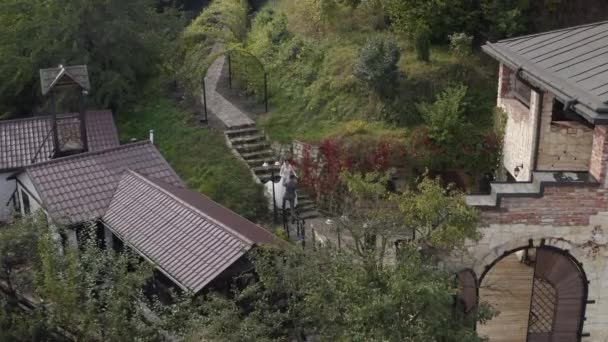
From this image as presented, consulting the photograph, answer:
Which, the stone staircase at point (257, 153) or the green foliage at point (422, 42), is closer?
the stone staircase at point (257, 153)

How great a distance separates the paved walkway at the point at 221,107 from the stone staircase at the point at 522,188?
10.5m

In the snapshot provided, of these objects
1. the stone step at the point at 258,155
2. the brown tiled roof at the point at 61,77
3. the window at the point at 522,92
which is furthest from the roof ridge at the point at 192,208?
the window at the point at 522,92

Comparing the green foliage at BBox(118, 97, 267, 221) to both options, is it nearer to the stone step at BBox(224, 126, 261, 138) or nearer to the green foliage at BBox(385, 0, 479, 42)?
the stone step at BBox(224, 126, 261, 138)

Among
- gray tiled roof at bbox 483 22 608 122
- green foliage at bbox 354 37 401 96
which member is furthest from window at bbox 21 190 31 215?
gray tiled roof at bbox 483 22 608 122

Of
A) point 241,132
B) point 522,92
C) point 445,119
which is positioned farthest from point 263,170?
point 522,92

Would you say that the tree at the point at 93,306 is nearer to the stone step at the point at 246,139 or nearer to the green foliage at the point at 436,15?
the stone step at the point at 246,139

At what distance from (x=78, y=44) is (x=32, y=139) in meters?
4.72

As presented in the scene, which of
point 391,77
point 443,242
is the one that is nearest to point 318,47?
point 391,77

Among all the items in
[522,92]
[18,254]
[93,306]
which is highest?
[522,92]

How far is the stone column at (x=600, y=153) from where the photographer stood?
10688 millimetres

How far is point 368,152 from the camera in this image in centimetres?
1802

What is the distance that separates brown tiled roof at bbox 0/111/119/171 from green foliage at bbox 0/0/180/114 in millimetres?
2866

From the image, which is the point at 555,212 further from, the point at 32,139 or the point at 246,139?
the point at 32,139

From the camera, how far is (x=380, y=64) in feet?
62.3
